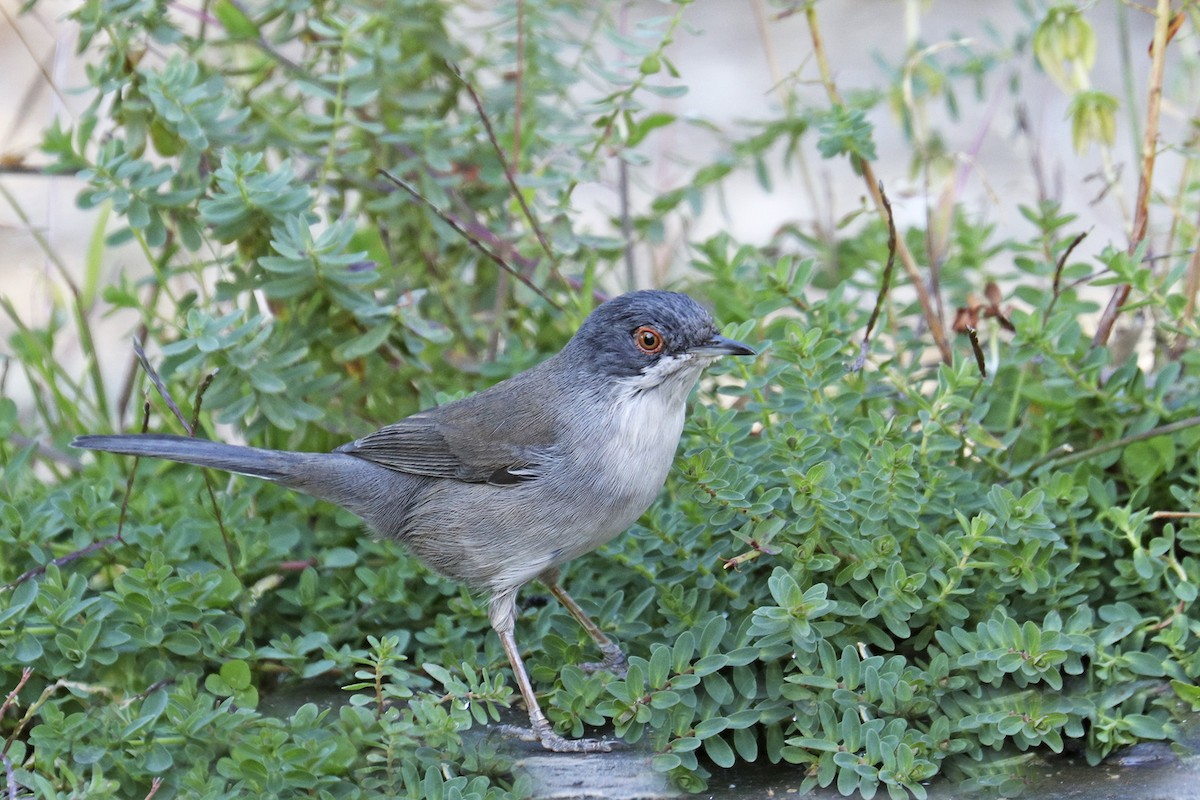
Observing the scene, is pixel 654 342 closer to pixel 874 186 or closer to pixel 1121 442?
pixel 874 186

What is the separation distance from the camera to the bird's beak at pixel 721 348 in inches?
131

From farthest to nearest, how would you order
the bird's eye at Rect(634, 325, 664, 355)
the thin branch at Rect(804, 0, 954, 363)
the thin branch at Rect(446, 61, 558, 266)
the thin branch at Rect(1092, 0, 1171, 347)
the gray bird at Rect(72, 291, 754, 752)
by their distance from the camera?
1. the thin branch at Rect(804, 0, 954, 363)
2. the thin branch at Rect(446, 61, 558, 266)
3. the thin branch at Rect(1092, 0, 1171, 347)
4. the bird's eye at Rect(634, 325, 664, 355)
5. the gray bird at Rect(72, 291, 754, 752)

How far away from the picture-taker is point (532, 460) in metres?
3.47

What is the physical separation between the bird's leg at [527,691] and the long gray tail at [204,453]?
771 millimetres

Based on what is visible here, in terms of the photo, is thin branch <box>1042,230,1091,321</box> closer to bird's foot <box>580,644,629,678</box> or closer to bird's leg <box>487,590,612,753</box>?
bird's foot <box>580,644,629,678</box>

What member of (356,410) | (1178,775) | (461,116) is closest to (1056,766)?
(1178,775)

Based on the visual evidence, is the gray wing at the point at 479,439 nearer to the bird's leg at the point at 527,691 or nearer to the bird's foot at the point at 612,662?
the bird's leg at the point at 527,691

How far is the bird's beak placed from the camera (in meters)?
3.33

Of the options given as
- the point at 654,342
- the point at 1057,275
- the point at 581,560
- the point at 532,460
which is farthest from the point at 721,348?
the point at 1057,275

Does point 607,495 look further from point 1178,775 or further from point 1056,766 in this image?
point 1178,775

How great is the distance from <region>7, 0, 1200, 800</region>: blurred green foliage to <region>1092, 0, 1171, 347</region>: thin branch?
0.39 feet

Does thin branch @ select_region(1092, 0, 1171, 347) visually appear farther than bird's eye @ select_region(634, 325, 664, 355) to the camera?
Yes

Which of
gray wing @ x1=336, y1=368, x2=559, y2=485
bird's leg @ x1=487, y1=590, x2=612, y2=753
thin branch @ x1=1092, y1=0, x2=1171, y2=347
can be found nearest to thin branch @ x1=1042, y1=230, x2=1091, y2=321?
thin branch @ x1=1092, y1=0, x2=1171, y2=347

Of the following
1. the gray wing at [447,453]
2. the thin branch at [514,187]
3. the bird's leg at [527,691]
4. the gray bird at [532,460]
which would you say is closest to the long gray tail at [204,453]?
the gray bird at [532,460]
